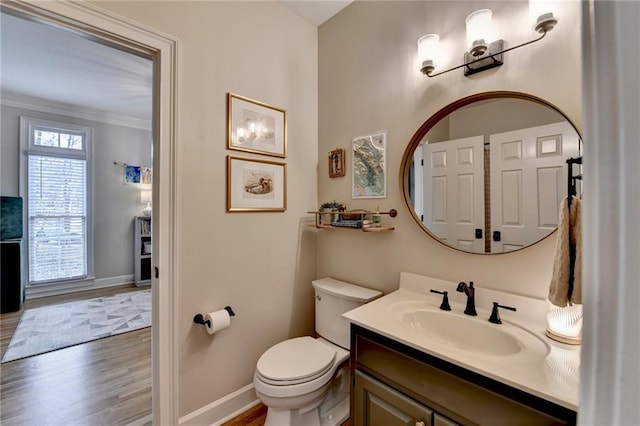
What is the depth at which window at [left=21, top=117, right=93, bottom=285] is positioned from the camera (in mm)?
3625

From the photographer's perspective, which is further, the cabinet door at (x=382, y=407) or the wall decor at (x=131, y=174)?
the wall decor at (x=131, y=174)

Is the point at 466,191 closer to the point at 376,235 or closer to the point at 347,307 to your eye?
the point at 376,235

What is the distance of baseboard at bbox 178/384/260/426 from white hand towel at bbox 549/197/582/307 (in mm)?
1719

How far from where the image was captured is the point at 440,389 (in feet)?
3.18

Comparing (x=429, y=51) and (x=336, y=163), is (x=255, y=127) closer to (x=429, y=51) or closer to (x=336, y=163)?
(x=336, y=163)

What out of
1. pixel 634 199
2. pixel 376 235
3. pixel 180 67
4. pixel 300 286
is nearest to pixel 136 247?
pixel 300 286

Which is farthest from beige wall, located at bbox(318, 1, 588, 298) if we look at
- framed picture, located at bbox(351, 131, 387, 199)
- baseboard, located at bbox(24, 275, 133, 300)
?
baseboard, located at bbox(24, 275, 133, 300)

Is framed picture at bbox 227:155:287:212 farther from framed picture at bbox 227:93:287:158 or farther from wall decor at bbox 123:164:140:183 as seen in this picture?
wall decor at bbox 123:164:140:183

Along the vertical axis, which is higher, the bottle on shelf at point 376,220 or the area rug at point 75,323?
the bottle on shelf at point 376,220

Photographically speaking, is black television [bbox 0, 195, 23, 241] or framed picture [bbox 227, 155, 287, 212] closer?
framed picture [bbox 227, 155, 287, 212]

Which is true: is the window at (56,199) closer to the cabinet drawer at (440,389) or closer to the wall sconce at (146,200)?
the wall sconce at (146,200)

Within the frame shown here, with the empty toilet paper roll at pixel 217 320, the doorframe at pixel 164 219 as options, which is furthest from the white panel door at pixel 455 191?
the doorframe at pixel 164 219

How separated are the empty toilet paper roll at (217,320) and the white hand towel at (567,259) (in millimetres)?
1501

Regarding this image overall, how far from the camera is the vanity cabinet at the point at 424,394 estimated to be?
0.81 metres
